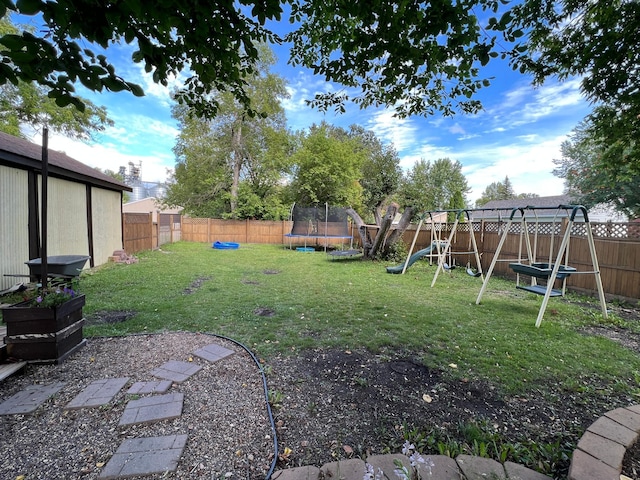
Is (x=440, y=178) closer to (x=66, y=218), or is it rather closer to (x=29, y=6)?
(x=66, y=218)

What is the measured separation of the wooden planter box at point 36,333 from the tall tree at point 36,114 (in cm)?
1092

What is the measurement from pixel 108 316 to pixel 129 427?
2.55 meters

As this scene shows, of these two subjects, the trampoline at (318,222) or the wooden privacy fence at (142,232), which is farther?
the trampoline at (318,222)

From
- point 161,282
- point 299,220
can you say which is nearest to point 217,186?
point 299,220

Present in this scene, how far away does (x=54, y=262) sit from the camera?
3.98 m

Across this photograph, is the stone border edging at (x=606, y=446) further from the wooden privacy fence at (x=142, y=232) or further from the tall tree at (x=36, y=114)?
the tall tree at (x=36, y=114)

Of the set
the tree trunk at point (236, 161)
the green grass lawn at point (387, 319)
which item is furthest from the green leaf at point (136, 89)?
the tree trunk at point (236, 161)

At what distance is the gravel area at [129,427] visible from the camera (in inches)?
54.7

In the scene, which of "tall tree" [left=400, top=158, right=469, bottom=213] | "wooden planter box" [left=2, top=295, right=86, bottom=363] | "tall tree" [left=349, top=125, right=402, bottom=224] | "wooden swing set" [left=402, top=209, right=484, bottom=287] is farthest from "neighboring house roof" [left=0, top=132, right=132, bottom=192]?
"tall tree" [left=400, top=158, right=469, bottom=213]

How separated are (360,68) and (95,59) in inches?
90.4

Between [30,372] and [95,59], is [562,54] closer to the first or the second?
[95,59]

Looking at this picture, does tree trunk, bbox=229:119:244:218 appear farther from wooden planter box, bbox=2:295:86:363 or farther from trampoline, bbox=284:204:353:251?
wooden planter box, bbox=2:295:86:363

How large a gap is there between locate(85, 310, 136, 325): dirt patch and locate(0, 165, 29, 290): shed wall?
2102 mm

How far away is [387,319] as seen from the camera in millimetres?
3717
